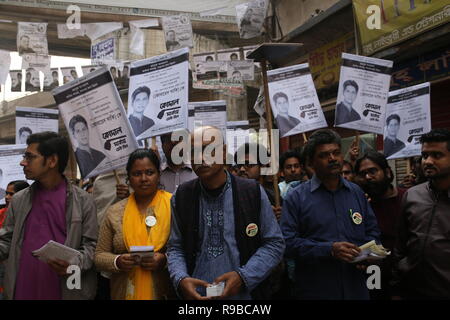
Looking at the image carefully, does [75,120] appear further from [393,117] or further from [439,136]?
[393,117]

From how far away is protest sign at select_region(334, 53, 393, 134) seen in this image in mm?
3820

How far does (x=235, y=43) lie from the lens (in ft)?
38.4

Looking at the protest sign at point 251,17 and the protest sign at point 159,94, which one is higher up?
the protest sign at point 251,17

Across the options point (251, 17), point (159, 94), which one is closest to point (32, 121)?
point (159, 94)

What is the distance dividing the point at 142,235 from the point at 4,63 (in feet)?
15.2

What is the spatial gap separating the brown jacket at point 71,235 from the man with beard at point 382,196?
1963 mm

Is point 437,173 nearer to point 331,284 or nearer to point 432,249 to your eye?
point 432,249

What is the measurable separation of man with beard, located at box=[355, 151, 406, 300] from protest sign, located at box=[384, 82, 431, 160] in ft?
2.59

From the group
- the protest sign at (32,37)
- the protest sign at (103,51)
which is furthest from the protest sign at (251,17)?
the protest sign at (32,37)

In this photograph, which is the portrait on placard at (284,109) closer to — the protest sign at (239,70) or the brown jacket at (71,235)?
the brown jacket at (71,235)

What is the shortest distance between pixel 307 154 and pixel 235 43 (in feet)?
30.9

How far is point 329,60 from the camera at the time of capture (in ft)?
27.1

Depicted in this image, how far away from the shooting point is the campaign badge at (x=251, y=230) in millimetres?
2279

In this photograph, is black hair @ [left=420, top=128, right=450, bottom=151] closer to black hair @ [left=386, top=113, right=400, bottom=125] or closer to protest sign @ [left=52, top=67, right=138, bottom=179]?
black hair @ [left=386, top=113, right=400, bottom=125]
